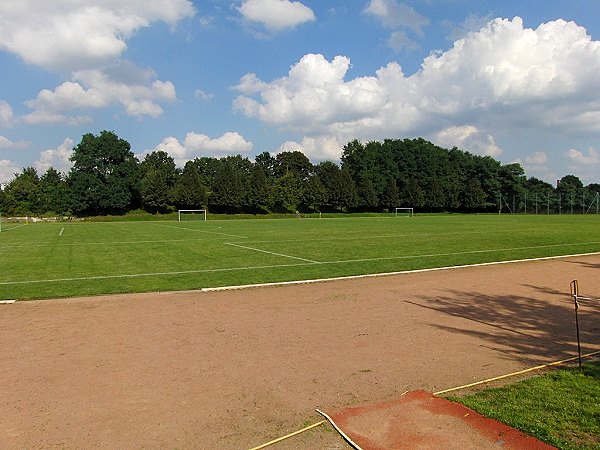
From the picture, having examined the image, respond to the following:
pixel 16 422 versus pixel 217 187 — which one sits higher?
pixel 217 187

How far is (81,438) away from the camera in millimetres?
4309

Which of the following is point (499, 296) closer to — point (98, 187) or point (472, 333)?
point (472, 333)

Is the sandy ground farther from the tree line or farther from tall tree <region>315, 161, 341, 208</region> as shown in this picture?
tall tree <region>315, 161, 341, 208</region>

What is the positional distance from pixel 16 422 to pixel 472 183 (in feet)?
378

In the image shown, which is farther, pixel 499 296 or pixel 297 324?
pixel 499 296

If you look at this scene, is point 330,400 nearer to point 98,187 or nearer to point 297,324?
point 297,324

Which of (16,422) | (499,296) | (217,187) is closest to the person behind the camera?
(16,422)

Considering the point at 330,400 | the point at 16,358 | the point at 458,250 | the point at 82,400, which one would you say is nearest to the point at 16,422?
the point at 82,400

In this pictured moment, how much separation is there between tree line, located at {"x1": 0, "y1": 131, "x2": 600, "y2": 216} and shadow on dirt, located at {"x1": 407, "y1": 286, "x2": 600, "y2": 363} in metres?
80.5

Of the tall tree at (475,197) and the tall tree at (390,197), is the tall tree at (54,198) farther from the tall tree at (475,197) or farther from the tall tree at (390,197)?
the tall tree at (475,197)

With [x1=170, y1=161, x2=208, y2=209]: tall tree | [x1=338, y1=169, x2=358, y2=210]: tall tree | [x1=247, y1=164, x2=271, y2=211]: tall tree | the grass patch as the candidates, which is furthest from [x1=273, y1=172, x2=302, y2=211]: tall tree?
the grass patch

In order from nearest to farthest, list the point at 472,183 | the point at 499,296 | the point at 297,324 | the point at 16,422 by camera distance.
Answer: the point at 16,422 < the point at 297,324 < the point at 499,296 < the point at 472,183

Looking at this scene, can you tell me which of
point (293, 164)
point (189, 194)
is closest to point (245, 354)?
point (189, 194)

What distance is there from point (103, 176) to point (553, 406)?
91506mm
